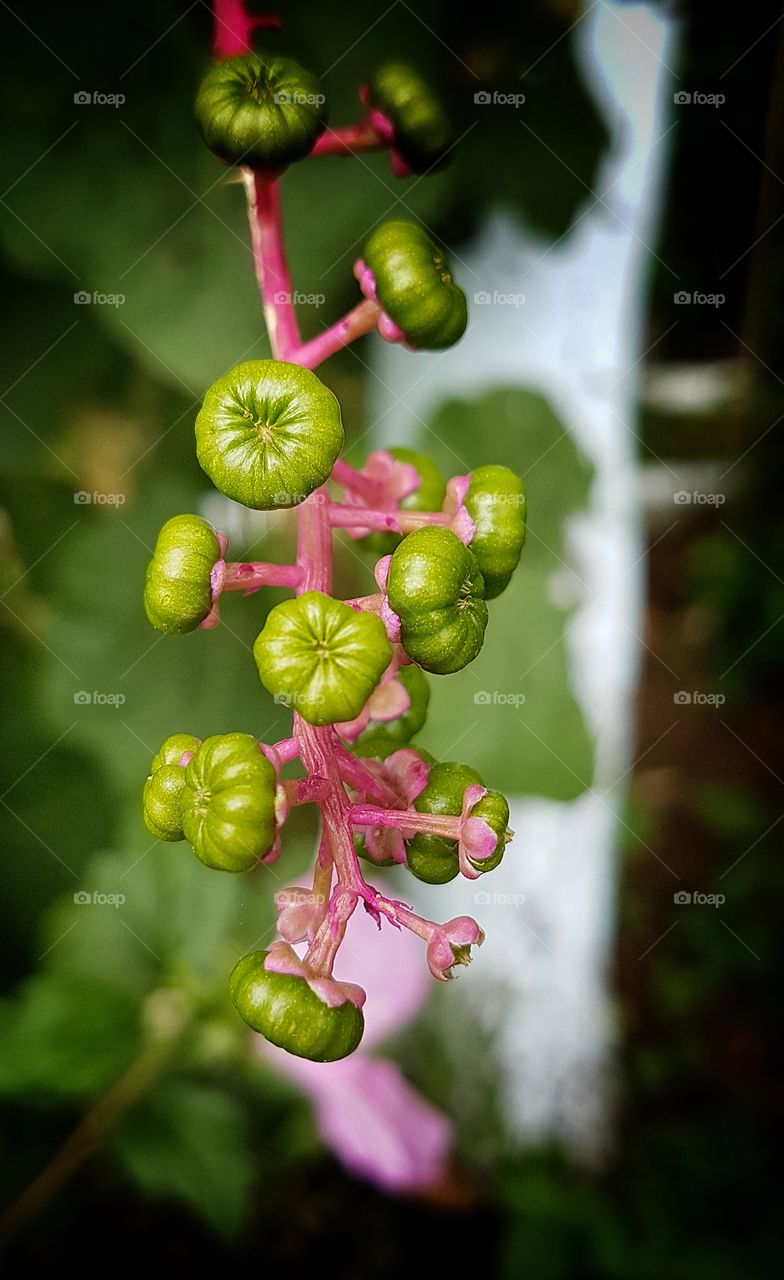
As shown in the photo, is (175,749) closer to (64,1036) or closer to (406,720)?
(406,720)

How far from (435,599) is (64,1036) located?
1295 millimetres

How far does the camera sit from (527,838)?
214cm

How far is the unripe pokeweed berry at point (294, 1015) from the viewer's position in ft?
2.47

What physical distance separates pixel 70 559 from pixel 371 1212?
5.76 feet

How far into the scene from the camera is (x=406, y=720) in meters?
0.93

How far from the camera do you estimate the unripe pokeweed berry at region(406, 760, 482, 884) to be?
827mm

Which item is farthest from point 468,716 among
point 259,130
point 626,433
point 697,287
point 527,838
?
point 259,130

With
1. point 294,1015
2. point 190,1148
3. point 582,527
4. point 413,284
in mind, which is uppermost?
point 582,527

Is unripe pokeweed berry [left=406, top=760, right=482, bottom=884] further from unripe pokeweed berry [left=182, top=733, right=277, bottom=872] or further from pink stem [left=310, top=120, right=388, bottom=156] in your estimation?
pink stem [left=310, top=120, right=388, bottom=156]

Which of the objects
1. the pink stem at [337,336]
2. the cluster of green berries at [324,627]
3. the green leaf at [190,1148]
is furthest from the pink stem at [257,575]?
the green leaf at [190,1148]

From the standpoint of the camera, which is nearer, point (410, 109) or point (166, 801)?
point (166, 801)

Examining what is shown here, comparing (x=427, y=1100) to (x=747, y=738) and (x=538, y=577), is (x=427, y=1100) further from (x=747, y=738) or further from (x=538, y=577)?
(x=538, y=577)

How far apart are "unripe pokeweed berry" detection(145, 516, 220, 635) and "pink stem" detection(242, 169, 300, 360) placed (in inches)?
8.9

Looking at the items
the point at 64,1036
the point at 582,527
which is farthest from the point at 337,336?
the point at 64,1036
